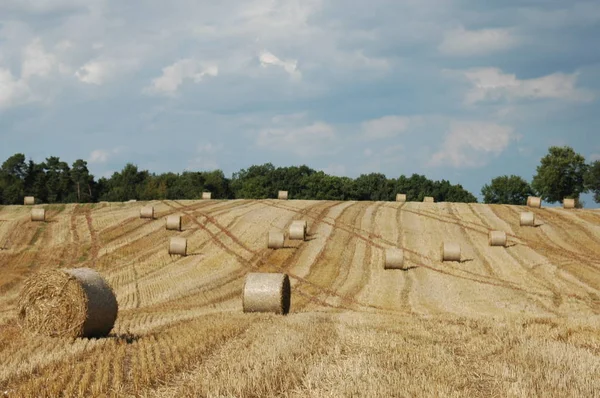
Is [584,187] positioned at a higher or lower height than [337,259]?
higher

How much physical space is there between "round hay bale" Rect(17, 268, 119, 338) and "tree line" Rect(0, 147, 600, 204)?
82.1 meters

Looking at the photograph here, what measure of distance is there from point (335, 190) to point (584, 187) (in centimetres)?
3422

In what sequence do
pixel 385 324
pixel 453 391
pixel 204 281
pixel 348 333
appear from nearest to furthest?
1. pixel 453 391
2. pixel 348 333
3. pixel 385 324
4. pixel 204 281

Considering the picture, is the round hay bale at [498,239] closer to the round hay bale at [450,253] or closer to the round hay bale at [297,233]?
the round hay bale at [450,253]

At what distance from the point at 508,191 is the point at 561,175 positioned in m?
23.6

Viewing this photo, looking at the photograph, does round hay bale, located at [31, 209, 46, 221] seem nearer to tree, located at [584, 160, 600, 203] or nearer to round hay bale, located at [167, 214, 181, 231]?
round hay bale, located at [167, 214, 181, 231]

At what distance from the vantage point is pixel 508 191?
11394cm

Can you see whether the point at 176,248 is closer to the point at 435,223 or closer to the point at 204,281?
the point at 204,281

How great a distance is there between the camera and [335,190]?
338 ft

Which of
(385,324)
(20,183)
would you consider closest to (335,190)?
(20,183)

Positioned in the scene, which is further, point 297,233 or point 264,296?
point 297,233

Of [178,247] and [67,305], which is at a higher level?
[67,305]

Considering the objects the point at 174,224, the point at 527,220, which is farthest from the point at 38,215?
the point at 527,220

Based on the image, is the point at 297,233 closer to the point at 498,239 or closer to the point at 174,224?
the point at 174,224
